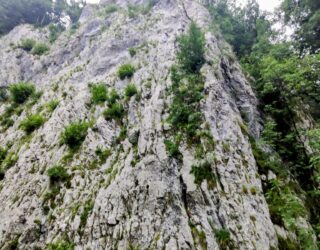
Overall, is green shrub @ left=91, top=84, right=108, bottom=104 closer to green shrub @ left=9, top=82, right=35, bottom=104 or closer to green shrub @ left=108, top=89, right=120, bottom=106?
green shrub @ left=108, top=89, right=120, bottom=106

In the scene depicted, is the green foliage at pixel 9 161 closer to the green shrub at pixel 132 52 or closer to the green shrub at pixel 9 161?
the green shrub at pixel 9 161

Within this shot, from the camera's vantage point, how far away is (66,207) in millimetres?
11062

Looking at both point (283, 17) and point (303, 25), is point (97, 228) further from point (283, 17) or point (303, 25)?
point (283, 17)

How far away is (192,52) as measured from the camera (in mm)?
16656

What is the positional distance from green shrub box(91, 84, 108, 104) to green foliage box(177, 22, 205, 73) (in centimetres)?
540

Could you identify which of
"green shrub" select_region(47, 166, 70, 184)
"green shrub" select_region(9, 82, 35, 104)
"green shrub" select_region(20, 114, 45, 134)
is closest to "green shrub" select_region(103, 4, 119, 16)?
"green shrub" select_region(9, 82, 35, 104)

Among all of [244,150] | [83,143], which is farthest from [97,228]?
[244,150]

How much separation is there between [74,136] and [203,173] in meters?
7.33

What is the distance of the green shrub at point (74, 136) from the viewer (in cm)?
1382

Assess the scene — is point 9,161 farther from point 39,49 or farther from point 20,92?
point 39,49

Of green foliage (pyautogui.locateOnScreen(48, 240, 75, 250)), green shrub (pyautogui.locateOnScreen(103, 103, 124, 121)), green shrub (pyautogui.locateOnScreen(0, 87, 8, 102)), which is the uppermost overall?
green shrub (pyautogui.locateOnScreen(0, 87, 8, 102))

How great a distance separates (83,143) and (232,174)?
7.88m

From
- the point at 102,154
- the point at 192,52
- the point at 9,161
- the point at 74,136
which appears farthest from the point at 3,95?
the point at 192,52

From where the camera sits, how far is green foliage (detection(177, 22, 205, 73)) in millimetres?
16297
